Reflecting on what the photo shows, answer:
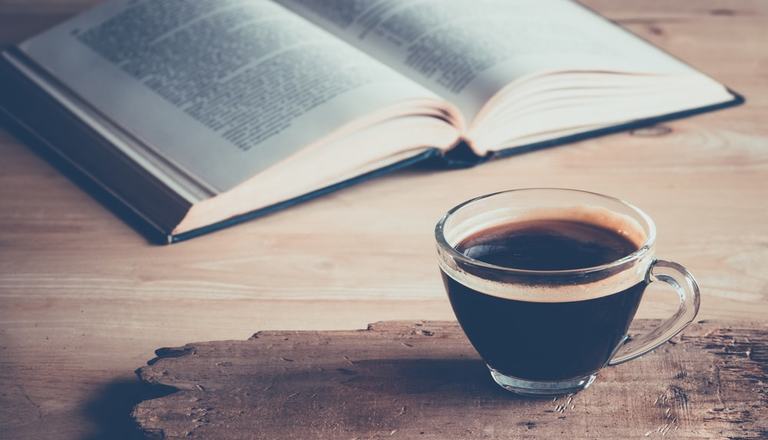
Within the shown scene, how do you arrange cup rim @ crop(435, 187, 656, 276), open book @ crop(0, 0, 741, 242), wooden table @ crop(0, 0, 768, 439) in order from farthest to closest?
open book @ crop(0, 0, 741, 242) → wooden table @ crop(0, 0, 768, 439) → cup rim @ crop(435, 187, 656, 276)

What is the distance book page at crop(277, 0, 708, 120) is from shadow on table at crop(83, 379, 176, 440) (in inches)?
17.1

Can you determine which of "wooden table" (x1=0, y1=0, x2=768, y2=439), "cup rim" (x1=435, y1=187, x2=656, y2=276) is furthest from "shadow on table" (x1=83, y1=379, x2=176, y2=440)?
"cup rim" (x1=435, y1=187, x2=656, y2=276)

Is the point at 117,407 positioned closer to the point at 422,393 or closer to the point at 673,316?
the point at 422,393

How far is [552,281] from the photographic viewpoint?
0.54 m

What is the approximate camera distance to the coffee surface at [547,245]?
597 millimetres

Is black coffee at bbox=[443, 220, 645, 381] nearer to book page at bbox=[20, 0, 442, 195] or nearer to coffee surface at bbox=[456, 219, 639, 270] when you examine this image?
coffee surface at bbox=[456, 219, 639, 270]

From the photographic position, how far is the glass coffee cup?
550 mm

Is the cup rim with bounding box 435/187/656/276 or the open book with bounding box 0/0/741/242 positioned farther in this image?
the open book with bounding box 0/0/741/242

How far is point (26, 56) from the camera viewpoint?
113 centimetres

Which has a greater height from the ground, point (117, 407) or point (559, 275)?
point (559, 275)

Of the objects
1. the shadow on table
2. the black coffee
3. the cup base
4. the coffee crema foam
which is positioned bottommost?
the shadow on table

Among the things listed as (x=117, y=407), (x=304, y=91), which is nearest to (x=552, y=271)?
(x=117, y=407)

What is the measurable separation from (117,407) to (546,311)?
27 cm

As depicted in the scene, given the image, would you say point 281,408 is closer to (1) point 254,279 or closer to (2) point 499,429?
(2) point 499,429
